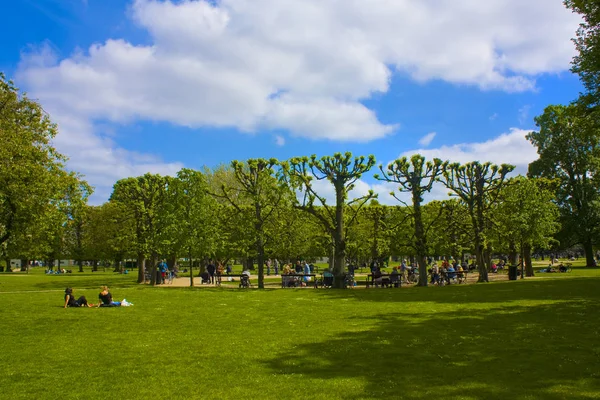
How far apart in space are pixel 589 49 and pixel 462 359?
17573 millimetres

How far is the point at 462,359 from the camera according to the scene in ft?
29.4

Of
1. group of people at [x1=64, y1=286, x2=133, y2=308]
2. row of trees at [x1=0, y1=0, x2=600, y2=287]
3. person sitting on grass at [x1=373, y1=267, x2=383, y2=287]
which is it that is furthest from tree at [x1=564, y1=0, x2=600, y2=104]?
group of people at [x1=64, y1=286, x2=133, y2=308]

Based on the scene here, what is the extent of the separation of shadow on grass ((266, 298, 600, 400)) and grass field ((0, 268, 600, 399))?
3 centimetres

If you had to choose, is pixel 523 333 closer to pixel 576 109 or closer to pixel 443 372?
pixel 443 372

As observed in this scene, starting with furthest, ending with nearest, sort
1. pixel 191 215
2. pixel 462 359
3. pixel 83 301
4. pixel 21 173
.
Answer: pixel 191 215
pixel 21 173
pixel 83 301
pixel 462 359

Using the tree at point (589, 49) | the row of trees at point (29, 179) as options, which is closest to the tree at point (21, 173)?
the row of trees at point (29, 179)

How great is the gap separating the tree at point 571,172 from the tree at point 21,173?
48.5 meters

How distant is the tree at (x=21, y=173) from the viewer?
1004 inches

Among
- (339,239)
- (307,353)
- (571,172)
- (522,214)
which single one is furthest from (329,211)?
(571,172)

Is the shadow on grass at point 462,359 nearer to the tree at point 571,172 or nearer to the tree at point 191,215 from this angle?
the tree at point 191,215

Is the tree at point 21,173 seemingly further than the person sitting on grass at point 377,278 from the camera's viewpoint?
No

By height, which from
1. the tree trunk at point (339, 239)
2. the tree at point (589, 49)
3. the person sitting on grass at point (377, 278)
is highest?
the tree at point (589, 49)

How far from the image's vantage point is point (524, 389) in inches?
276

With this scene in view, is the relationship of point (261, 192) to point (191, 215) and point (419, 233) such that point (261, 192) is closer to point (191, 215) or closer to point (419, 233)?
point (191, 215)
